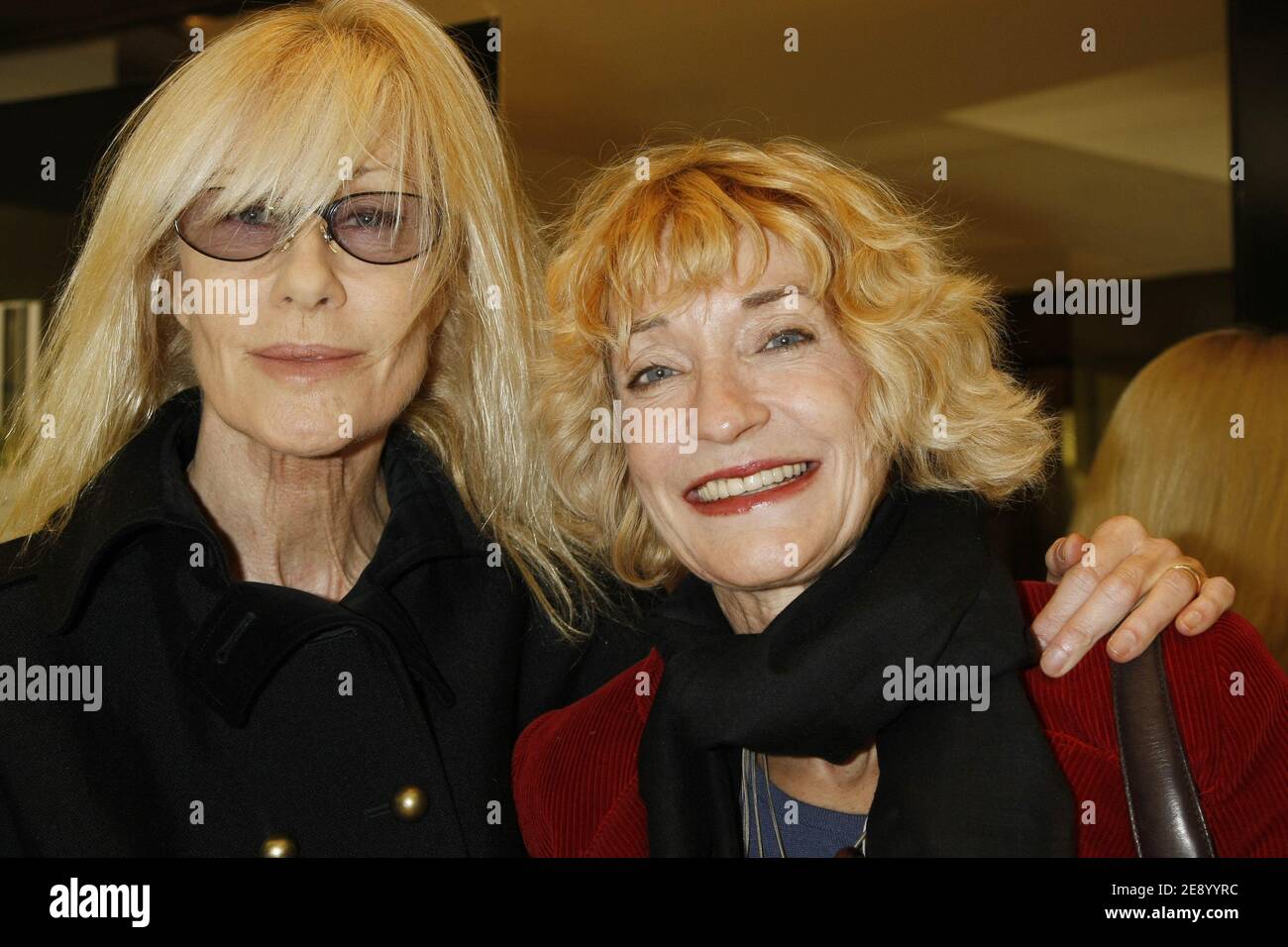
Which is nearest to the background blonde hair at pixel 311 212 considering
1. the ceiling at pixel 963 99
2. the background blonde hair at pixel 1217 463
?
the background blonde hair at pixel 1217 463

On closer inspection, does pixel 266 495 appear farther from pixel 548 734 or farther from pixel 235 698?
pixel 548 734

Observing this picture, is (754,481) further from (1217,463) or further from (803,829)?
(1217,463)

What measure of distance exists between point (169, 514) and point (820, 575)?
857mm

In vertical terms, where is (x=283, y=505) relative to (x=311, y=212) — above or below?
below

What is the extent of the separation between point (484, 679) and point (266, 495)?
0.41 m

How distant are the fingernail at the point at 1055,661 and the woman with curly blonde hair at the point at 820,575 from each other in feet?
0.10

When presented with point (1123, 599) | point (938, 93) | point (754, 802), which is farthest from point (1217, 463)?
point (938, 93)

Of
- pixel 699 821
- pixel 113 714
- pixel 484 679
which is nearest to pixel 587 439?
pixel 484 679

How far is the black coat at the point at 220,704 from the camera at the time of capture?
4.93 feet

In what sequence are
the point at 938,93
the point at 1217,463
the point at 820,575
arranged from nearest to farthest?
the point at 820,575 → the point at 1217,463 → the point at 938,93

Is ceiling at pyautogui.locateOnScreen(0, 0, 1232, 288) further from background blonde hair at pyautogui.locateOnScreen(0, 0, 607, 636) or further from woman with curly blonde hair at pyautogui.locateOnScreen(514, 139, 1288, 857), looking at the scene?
woman with curly blonde hair at pyautogui.locateOnScreen(514, 139, 1288, 857)

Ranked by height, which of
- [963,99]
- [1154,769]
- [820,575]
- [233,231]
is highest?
[963,99]

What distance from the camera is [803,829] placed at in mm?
1622

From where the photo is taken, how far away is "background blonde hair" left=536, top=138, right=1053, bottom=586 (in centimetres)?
160
